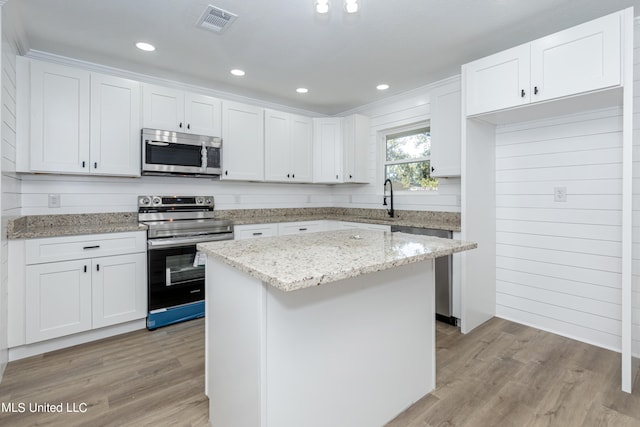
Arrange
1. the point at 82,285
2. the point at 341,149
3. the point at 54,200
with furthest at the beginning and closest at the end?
the point at 341,149
the point at 54,200
the point at 82,285

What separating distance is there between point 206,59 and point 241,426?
299 cm

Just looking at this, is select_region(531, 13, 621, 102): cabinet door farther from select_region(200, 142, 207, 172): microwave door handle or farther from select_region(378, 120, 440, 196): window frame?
select_region(200, 142, 207, 172): microwave door handle

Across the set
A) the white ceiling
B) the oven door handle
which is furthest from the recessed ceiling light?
the oven door handle

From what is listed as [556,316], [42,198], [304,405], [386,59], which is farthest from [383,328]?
[42,198]

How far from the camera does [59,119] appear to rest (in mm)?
2693

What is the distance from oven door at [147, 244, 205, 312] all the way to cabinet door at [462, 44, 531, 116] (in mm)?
2936

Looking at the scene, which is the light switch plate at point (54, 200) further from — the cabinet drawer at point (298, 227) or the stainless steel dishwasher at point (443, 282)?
→ the stainless steel dishwasher at point (443, 282)

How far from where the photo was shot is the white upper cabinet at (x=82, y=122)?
8.56ft

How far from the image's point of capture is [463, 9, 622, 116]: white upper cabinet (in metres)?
2.02

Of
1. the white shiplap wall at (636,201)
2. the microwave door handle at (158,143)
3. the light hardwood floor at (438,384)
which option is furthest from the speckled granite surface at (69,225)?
the white shiplap wall at (636,201)

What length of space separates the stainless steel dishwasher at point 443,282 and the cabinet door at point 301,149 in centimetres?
184

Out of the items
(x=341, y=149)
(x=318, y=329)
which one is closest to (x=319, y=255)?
(x=318, y=329)

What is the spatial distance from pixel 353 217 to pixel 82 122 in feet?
10.2

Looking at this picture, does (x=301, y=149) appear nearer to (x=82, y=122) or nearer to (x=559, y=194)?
(x=82, y=122)
